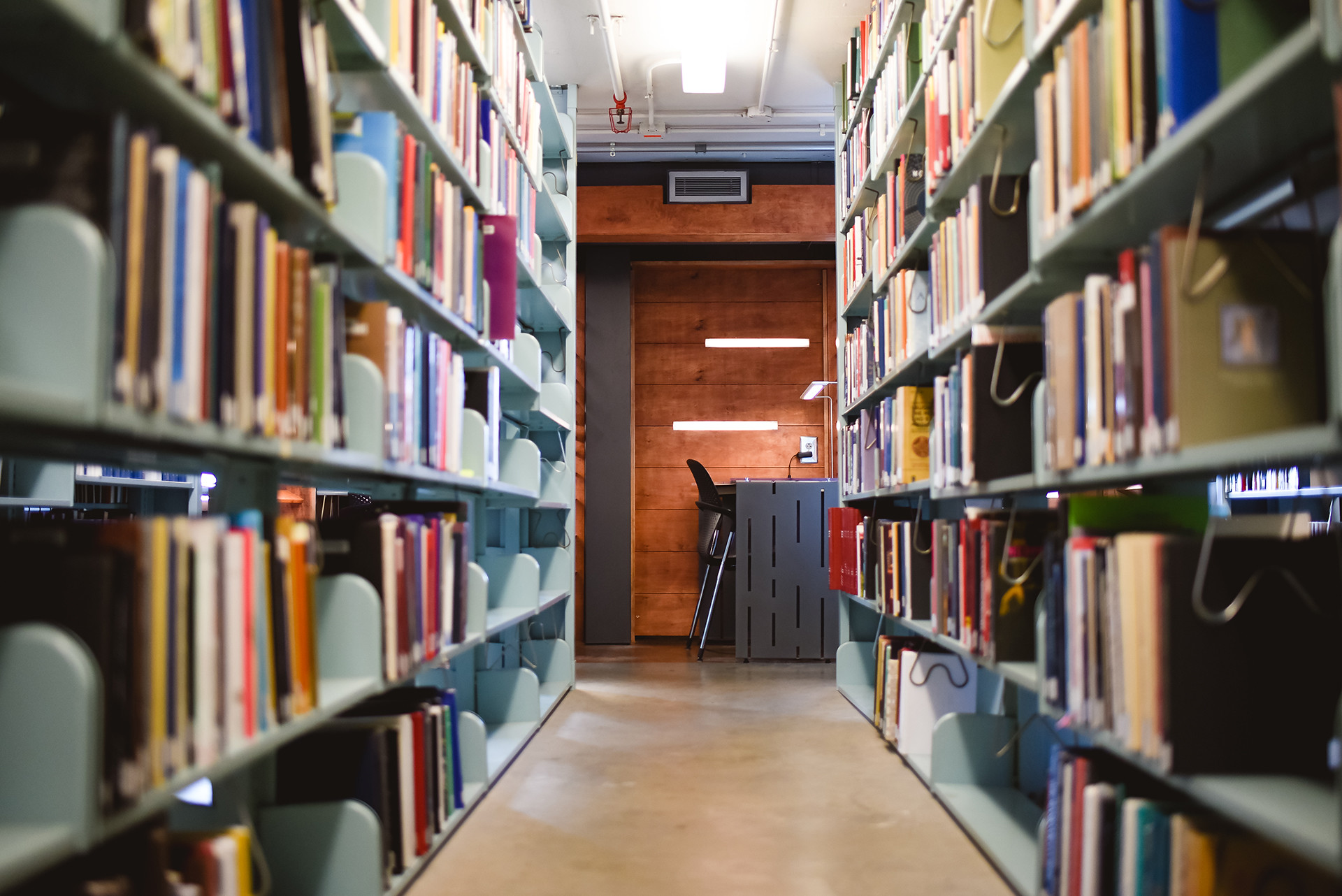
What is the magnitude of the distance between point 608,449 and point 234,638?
4898 mm

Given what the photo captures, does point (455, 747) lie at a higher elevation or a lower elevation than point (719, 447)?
lower

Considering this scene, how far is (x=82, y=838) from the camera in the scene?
850 millimetres

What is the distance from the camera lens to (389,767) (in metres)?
1.76

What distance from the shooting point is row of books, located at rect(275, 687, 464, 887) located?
1676 millimetres

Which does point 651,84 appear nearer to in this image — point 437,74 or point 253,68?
point 437,74

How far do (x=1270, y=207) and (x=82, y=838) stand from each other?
182cm

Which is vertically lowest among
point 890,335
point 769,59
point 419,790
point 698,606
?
point 698,606

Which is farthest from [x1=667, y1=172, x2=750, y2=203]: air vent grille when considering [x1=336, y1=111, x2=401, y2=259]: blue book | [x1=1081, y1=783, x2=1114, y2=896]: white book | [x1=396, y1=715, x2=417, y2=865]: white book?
[x1=1081, y1=783, x2=1114, y2=896]: white book

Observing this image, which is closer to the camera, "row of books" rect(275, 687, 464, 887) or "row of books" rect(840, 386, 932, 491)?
"row of books" rect(275, 687, 464, 887)

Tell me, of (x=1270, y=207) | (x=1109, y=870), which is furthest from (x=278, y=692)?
(x=1270, y=207)

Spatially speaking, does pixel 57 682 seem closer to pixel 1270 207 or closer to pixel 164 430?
pixel 164 430

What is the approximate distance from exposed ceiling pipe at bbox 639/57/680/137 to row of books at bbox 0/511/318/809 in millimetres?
4057

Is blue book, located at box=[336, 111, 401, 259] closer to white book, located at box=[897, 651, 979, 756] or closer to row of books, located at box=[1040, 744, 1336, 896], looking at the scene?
row of books, located at box=[1040, 744, 1336, 896]

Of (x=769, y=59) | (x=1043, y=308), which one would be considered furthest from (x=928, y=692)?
(x=769, y=59)
